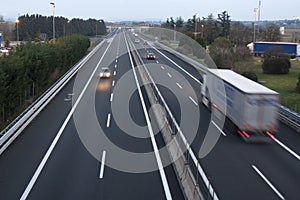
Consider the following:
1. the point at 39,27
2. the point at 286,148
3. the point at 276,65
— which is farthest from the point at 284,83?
the point at 39,27

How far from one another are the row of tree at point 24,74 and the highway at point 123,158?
1806 millimetres

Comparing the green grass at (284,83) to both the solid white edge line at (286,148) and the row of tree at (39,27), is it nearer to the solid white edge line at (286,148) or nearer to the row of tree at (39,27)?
the solid white edge line at (286,148)

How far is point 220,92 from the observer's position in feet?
69.7

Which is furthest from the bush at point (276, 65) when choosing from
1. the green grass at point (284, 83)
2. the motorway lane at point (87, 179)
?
the motorway lane at point (87, 179)

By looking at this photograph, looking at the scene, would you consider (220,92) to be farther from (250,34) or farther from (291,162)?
(250,34)

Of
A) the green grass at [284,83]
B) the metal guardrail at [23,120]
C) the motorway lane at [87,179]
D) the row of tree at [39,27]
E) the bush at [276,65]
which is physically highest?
the row of tree at [39,27]

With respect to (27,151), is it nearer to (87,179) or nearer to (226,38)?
(87,179)

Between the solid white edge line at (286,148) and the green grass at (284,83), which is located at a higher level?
the green grass at (284,83)

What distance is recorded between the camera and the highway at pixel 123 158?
12.7m

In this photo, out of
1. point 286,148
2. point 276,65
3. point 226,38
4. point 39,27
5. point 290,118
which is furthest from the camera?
point 39,27

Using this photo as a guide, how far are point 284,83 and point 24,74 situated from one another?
25.2 meters

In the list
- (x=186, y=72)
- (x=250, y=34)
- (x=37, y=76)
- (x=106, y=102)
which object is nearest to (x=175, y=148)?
(x=106, y=102)

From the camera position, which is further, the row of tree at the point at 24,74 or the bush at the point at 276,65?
the bush at the point at 276,65

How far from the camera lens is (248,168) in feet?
48.6
